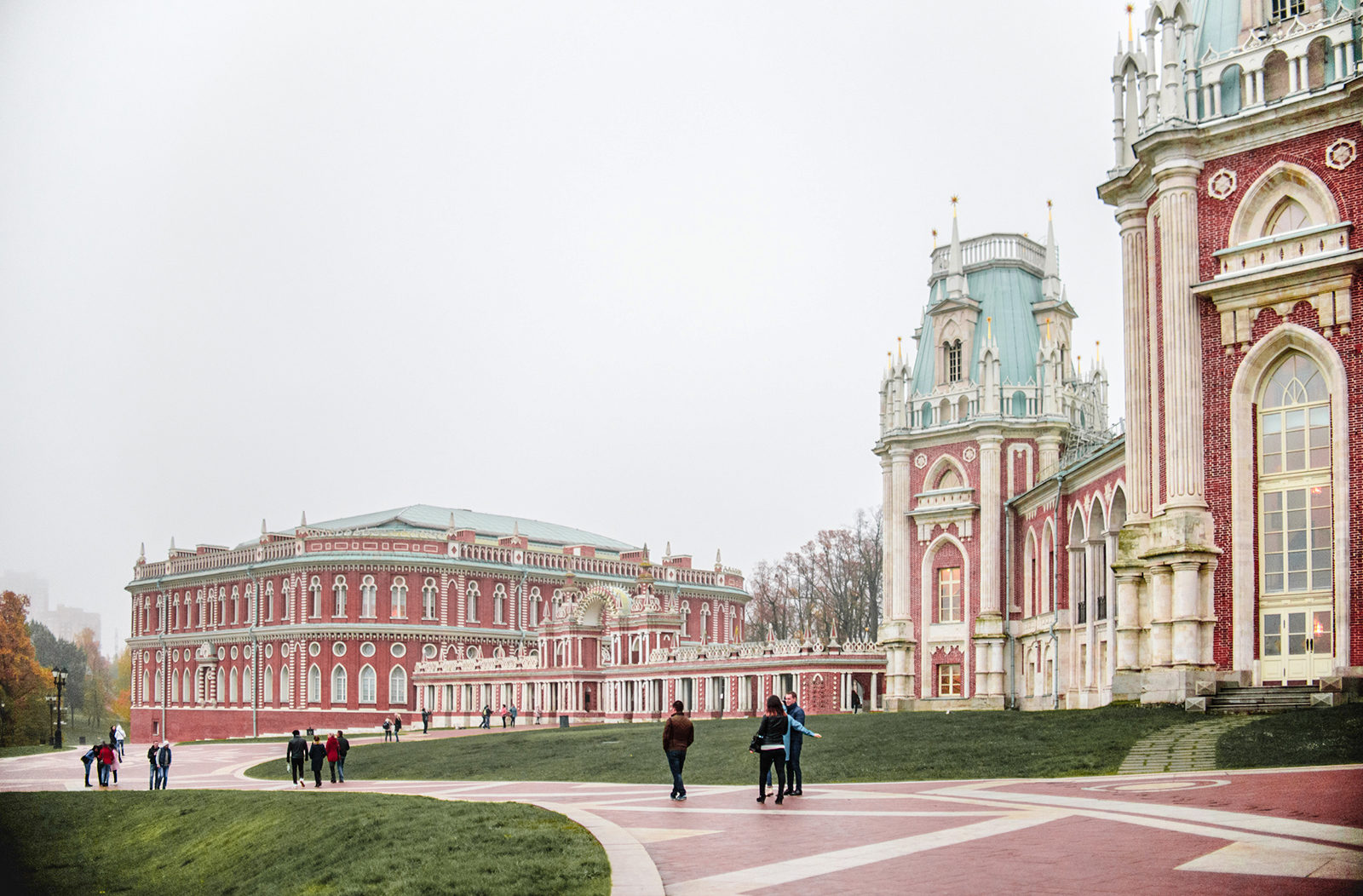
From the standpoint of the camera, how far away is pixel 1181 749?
22359mm

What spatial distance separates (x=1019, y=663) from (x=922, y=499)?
7.46m

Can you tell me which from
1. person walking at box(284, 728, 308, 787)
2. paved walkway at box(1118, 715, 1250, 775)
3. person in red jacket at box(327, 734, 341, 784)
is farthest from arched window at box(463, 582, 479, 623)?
paved walkway at box(1118, 715, 1250, 775)

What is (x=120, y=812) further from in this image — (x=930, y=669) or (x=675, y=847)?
(x=930, y=669)

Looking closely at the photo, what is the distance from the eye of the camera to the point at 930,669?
5231cm

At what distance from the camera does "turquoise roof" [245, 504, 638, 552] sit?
88.5m

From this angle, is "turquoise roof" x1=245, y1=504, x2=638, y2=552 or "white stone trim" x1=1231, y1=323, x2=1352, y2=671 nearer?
"white stone trim" x1=1231, y1=323, x2=1352, y2=671

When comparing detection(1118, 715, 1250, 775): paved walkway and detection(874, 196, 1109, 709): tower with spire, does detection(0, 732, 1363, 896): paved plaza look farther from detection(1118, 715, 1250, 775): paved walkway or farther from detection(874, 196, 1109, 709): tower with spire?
detection(874, 196, 1109, 709): tower with spire

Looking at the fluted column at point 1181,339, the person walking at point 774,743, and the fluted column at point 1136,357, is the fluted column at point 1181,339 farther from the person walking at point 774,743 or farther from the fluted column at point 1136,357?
the person walking at point 774,743

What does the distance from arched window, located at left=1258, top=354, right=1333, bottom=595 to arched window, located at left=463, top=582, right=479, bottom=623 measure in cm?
5943

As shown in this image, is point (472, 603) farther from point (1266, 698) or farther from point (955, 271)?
point (1266, 698)

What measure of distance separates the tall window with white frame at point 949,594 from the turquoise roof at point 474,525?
42.8 metres

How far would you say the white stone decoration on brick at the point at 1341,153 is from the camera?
2906cm

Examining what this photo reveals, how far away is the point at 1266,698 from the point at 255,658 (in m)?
67.7

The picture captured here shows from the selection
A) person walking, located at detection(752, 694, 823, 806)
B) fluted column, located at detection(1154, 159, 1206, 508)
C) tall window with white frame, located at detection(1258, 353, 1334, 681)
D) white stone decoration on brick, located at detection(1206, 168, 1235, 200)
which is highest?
white stone decoration on brick, located at detection(1206, 168, 1235, 200)
